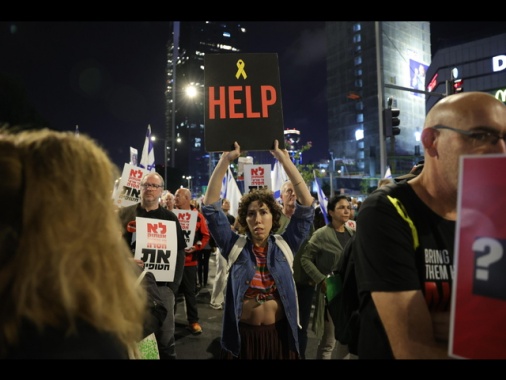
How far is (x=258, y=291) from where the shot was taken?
3.75 m

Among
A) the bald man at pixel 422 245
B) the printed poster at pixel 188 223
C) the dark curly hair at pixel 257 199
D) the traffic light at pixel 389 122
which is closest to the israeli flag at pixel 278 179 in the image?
the printed poster at pixel 188 223

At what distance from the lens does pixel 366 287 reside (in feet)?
5.96

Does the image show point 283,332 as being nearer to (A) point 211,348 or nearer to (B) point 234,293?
(B) point 234,293

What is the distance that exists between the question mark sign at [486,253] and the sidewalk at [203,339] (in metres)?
4.92

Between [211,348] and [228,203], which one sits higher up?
[228,203]

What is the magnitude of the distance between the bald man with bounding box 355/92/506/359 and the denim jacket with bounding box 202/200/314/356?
179 cm

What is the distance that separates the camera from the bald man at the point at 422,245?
5.64ft

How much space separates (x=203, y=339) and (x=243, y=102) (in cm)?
461

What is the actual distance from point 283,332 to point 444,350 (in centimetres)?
224

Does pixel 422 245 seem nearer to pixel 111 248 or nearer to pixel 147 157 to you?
pixel 111 248

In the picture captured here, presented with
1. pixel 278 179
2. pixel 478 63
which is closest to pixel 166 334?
pixel 278 179

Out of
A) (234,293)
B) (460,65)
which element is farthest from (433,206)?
(460,65)

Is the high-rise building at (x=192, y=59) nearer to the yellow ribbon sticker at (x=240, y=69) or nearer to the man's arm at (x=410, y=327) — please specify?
the yellow ribbon sticker at (x=240, y=69)

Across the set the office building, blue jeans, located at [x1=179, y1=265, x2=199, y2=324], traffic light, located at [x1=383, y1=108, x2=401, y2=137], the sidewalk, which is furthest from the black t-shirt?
the office building
